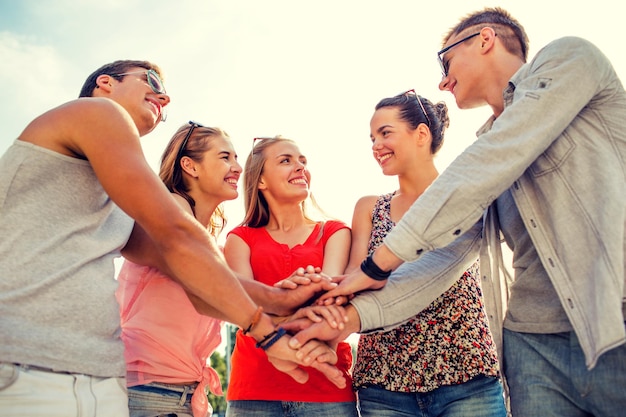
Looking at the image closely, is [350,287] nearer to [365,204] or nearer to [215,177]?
[365,204]

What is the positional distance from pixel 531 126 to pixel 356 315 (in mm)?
1532

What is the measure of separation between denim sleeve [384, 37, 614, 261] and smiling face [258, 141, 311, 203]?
81.7 inches

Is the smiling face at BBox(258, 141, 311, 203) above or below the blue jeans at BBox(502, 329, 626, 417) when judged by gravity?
above

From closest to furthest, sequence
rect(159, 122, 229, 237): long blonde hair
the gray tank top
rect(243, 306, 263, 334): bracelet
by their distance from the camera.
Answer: the gray tank top
rect(243, 306, 263, 334): bracelet
rect(159, 122, 229, 237): long blonde hair

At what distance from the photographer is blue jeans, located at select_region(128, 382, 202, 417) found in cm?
353

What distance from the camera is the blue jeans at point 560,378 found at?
2.53 metres

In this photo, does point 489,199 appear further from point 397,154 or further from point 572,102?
point 397,154

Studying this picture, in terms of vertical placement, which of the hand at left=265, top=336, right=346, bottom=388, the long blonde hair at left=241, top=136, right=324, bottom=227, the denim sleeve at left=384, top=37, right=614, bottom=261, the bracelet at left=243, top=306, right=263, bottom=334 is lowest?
the hand at left=265, top=336, right=346, bottom=388

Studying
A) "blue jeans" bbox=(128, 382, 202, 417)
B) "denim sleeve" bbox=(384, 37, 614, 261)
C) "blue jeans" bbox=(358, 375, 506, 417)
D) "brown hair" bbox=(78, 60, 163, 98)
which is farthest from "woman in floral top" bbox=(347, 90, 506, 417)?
"brown hair" bbox=(78, 60, 163, 98)

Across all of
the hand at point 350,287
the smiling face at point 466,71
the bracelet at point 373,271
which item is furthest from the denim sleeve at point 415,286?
the smiling face at point 466,71

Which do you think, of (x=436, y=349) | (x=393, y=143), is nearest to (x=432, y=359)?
(x=436, y=349)

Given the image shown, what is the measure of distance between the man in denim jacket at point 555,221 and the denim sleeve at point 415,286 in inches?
11.5

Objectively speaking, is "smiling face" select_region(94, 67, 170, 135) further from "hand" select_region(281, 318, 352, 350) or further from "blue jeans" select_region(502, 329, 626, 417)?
"blue jeans" select_region(502, 329, 626, 417)

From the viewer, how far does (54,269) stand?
101 inches
